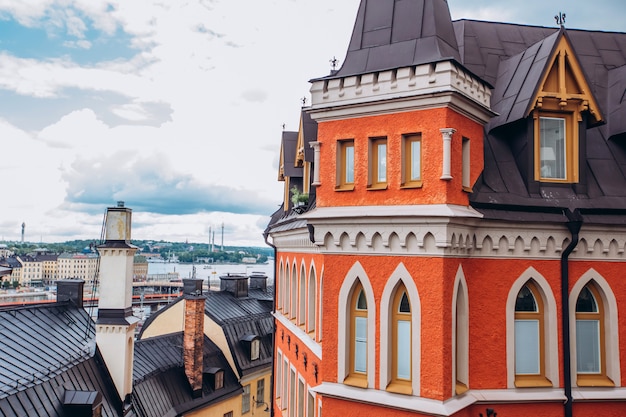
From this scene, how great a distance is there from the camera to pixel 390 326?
10.5 m

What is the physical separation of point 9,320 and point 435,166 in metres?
15.9

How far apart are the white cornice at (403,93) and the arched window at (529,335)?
391 cm

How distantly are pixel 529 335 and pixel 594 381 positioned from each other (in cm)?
Answer: 167

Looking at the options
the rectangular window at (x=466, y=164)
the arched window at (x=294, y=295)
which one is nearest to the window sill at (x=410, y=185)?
the rectangular window at (x=466, y=164)

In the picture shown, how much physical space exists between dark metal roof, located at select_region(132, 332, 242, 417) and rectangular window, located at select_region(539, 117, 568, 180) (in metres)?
18.1

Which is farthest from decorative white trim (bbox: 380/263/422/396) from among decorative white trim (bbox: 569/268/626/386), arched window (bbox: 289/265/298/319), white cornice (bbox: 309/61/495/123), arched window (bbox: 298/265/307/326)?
arched window (bbox: 289/265/298/319)

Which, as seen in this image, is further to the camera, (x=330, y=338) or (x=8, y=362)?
(x=8, y=362)

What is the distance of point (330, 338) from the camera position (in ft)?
36.3

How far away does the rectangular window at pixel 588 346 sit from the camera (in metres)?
11.5

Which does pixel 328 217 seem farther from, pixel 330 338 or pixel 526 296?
pixel 526 296

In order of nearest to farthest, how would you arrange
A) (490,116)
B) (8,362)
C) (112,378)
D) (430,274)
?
(430,274)
(490,116)
(8,362)
(112,378)

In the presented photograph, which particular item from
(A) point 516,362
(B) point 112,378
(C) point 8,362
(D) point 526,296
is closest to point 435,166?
(D) point 526,296

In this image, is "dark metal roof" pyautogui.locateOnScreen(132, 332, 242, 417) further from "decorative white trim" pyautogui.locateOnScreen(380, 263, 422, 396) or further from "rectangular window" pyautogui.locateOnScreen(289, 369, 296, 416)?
"decorative white trim" pyautogui.locateOnScreen(380, 263, 422, 396)

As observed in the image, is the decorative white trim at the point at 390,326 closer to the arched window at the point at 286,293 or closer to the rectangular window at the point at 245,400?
the arched window at the point at 286,293
